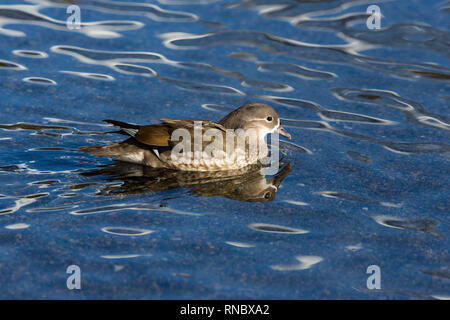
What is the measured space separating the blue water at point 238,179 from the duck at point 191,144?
0.22 metres

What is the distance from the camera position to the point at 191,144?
9.45 metres

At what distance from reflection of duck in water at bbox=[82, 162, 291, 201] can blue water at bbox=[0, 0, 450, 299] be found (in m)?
0.04

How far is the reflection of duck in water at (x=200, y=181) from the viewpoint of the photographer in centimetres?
896

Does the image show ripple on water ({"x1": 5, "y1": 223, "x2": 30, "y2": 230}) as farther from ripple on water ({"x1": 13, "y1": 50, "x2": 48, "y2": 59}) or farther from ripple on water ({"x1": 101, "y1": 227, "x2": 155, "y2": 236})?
ripple on water ({"x1": 13, "y1": 50, "x2": 48, "y2": 59})

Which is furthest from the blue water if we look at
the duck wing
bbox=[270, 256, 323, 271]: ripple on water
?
the duck wing

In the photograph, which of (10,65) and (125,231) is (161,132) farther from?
(10,65)

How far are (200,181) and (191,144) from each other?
472mm

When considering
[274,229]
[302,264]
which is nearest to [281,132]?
[274,229]

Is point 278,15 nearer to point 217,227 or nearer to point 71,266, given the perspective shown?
point 217,227

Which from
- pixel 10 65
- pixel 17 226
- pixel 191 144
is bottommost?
→ pixel 17 226

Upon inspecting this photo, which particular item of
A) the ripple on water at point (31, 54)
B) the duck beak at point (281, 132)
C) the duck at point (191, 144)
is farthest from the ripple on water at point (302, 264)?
the ripple on water at point (31, 54)

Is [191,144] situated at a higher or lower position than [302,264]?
higher
